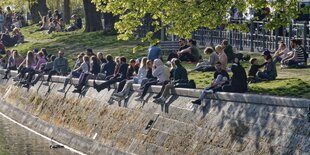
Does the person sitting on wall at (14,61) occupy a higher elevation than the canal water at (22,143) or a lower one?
higher

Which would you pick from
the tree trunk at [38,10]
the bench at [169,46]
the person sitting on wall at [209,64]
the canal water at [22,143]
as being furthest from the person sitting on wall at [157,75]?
the tree trunk at [38,10]

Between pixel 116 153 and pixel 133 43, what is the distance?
19836 millimetres

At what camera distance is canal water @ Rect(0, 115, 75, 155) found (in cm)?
3186

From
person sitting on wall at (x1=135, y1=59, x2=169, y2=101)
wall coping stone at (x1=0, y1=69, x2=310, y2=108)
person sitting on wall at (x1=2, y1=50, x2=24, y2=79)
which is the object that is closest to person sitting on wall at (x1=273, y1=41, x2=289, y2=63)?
person sitting on wall at (x1=135, y1=59, x2=169, y2=101)

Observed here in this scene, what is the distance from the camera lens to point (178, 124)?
26641 mm

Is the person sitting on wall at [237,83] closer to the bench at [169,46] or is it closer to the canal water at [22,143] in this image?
the canal water at [22,143]

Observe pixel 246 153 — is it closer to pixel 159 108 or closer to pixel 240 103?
pixel 240 103

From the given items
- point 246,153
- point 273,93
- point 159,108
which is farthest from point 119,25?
point 246,153

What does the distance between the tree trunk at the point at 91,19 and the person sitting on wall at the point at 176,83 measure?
1071 inches

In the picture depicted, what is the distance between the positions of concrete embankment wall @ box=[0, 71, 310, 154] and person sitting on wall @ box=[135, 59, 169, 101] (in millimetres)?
225

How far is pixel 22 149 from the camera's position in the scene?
32.5m

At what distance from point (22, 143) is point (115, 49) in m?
13.9

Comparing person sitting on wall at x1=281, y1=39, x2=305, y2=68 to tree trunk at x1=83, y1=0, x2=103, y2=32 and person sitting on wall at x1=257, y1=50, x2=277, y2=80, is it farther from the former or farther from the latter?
tree trunk at x1=83, y1=0, x2=103, y2=32

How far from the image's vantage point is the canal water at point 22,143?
31862 mm
